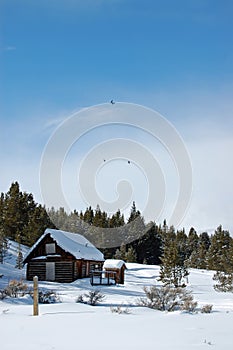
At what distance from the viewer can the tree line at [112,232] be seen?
5354cm

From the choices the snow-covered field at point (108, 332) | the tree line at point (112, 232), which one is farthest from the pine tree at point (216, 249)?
the snow-covered field at point (108, 332)

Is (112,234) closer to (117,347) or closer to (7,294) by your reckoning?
(7,294)

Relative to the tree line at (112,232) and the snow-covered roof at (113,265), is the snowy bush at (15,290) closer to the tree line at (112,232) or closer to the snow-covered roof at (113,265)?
the snow-covered roof at (113,265)

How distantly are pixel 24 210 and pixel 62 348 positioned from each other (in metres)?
52.8

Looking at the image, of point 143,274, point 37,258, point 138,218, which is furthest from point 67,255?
point 138,218

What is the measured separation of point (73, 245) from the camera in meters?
37.7

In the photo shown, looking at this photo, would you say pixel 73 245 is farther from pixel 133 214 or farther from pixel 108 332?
pixel 133 214

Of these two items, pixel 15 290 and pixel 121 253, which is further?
pixel 121 253

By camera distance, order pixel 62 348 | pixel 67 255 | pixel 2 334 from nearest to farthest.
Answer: pixel 62 348
pixel 2 334
pixel 67 255

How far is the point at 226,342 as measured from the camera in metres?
6.83

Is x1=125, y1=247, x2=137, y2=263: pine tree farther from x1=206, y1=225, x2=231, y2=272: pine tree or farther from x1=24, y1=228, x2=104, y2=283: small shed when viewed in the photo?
x1=24, y1=228, x2=104, y2=283: small shed

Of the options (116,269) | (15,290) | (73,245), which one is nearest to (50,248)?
(73,245)

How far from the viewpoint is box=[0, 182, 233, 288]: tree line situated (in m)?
53.5

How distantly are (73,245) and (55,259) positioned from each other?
2.33 metres
